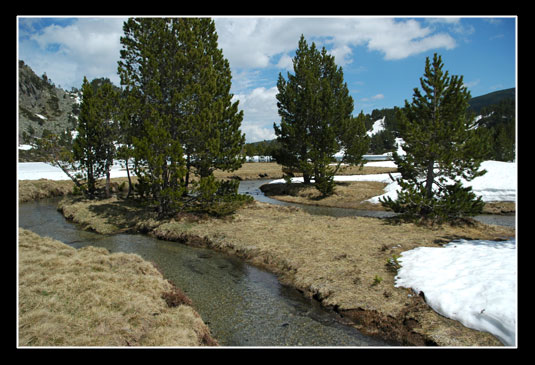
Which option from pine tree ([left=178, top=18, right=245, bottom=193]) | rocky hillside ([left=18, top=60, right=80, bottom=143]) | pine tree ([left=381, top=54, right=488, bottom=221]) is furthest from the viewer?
rocky hillside ([left=18, top=60, right=80, bottom=143])

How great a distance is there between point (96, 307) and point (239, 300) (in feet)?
16.2

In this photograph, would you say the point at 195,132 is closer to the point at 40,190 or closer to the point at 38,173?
the point at 40,190

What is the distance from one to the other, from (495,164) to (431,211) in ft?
83.2

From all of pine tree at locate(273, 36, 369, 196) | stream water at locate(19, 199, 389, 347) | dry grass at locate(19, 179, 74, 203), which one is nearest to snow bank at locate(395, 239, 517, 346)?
stream water at locate(19, 199, 389, 347)

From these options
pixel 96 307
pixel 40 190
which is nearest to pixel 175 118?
pixel 96 307

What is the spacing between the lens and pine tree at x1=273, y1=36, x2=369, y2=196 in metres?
38.6

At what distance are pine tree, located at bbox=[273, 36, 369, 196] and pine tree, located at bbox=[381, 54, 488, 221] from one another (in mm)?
16520

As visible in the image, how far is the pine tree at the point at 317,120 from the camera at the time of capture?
127 ft

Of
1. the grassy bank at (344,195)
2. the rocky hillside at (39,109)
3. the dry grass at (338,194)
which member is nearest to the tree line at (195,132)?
the grassy bank at (344,195)

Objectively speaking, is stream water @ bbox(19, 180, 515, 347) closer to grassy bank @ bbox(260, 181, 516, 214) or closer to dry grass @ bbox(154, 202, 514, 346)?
dry grass @ bbox(154, 202, 514, 346)

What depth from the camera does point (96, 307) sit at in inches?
344
